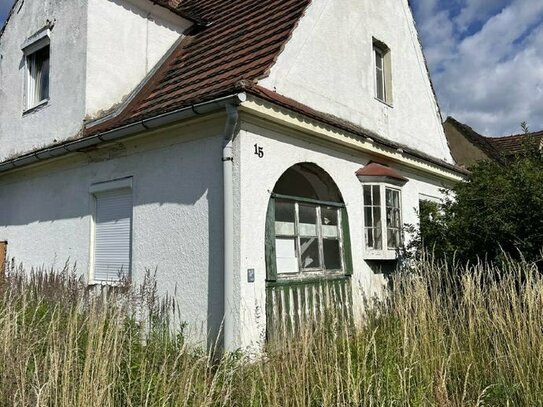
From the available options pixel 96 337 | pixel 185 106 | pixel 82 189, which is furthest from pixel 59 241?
pixel 96 337

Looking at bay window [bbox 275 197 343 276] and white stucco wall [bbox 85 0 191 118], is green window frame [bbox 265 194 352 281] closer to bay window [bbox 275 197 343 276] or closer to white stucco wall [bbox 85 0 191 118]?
bay window [bbox 275 197 343 276]

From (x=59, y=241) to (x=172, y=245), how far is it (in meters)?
3.49

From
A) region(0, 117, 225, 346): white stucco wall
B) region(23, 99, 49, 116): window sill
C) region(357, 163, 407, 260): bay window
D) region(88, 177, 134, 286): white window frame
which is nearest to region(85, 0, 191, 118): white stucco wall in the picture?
region(0, 117, 225, 346): white stucco wall

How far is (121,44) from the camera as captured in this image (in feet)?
30.0

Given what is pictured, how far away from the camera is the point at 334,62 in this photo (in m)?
8.55

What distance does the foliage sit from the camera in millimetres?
6871

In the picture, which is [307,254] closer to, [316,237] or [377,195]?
[316,237]

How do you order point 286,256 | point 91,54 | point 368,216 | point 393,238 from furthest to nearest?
point 393,238 → point 91,54 → point 368,216 → point 286,256

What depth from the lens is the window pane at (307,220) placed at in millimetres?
7141

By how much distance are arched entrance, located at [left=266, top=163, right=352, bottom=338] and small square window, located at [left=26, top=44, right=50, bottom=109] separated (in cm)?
628

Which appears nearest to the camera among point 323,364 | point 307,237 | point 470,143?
point 323,364

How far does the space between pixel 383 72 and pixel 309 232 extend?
5.22 metres

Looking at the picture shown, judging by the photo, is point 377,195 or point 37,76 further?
point 37,76

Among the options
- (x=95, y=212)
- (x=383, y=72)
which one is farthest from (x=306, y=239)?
(x=383, y=72)
